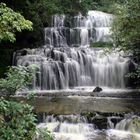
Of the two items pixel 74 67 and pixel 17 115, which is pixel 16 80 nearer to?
pixel 17 115

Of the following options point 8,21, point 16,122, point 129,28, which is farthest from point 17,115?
point 129,28

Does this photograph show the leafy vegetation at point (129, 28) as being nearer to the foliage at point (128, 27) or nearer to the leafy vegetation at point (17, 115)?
the foliage at point (128, 27)

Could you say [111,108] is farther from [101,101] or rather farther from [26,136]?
[26,136]

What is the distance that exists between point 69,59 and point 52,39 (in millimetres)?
3070

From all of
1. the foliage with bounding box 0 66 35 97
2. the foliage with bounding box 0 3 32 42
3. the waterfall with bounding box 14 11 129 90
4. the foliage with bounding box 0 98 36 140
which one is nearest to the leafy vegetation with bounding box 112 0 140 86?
the waterfall with bounding box 14 11 129 90

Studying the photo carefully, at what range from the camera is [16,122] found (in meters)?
6.14

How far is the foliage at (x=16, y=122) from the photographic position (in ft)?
19.3

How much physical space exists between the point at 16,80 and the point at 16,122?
788mm

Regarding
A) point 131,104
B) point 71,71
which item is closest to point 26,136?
point 131,104

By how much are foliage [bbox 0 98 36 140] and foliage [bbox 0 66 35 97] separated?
1.15 ft

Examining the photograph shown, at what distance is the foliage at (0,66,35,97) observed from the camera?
6473 mm

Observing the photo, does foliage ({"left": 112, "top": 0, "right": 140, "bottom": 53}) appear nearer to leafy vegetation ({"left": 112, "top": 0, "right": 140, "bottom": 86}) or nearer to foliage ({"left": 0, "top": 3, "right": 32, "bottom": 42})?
leafy vegetation ({"left": 112, "top": 0, "right": 140, "bottom": 86})

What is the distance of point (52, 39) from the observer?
2155 centimetres

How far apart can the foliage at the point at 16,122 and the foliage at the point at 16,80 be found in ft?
1.15
